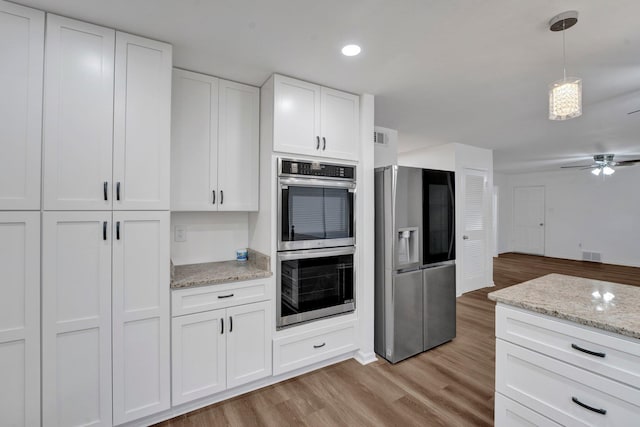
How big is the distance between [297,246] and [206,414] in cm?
133

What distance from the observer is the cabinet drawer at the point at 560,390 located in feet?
3.92

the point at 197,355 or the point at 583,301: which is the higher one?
the point at 583,301

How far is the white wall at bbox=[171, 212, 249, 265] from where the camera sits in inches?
98.0

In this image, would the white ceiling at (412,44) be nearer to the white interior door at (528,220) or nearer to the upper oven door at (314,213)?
the upper oven door at (314,213)

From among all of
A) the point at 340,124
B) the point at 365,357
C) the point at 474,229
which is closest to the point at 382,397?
the point at 365,357

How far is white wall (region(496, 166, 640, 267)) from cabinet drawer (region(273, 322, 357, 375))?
8.27 m

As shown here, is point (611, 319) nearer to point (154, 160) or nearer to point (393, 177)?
point (393, 177)

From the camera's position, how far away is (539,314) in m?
1.43

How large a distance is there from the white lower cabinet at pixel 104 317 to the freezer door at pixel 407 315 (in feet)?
6.09

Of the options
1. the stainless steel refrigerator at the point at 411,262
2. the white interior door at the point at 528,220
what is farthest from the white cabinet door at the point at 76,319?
the white interior door at the point at 528,220

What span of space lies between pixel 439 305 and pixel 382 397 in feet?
3.80

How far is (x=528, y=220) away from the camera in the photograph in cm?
869

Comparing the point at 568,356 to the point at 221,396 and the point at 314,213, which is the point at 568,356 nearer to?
the point at 314,213

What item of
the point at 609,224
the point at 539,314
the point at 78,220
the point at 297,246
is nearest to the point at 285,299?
the point at 297,246
